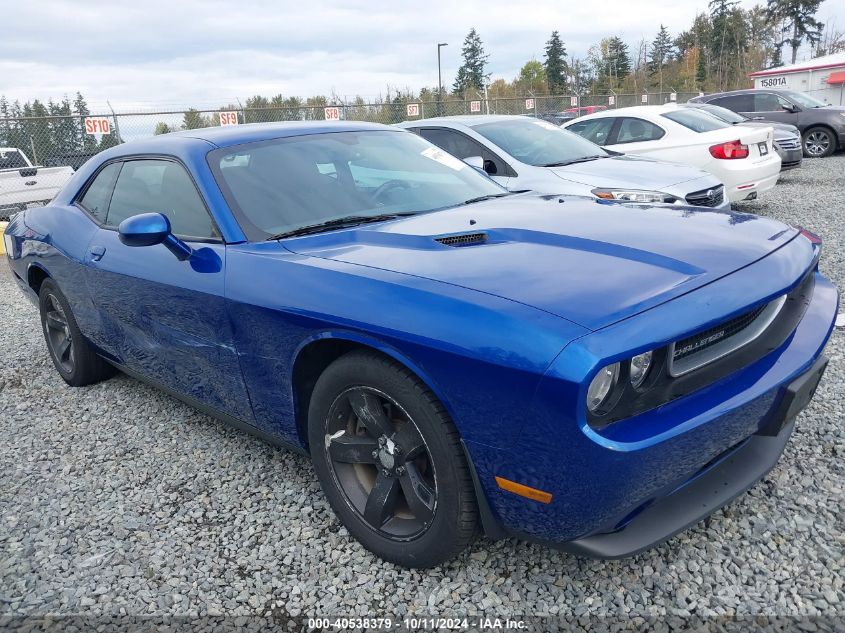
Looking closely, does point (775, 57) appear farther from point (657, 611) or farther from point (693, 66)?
point (657, 611)

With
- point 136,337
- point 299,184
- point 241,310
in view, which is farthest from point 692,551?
point 136,337

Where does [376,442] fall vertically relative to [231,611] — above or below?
above

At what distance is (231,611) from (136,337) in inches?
63.4

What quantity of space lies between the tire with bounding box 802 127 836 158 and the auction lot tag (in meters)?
14.2

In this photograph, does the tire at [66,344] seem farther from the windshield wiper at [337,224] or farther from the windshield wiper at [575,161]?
the windshield wiper at [575,161]

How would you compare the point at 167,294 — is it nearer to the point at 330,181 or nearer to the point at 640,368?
the point at 330,181

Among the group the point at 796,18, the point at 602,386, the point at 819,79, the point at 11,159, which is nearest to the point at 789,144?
the point at 602,386

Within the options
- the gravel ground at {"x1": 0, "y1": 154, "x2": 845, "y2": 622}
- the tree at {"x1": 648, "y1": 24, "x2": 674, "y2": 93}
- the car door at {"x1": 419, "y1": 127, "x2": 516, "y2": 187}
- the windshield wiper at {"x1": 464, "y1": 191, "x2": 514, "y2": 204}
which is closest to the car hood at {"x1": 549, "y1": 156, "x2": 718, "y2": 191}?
the car door at {"x1": 419, "y1": 127, "x2": 516, "y2": 187}

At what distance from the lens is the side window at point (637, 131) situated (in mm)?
8828

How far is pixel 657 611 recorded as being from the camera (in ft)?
6.56

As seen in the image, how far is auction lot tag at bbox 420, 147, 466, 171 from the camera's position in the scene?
3.52 m

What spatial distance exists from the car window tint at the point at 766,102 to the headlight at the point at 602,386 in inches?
596

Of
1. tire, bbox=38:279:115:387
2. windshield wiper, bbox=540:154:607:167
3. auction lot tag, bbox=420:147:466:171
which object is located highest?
auction lot tag, bbox=420:147:466:171

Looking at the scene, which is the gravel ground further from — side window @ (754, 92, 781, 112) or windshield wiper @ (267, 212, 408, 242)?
side window @ (754, 92, 781, 112)
